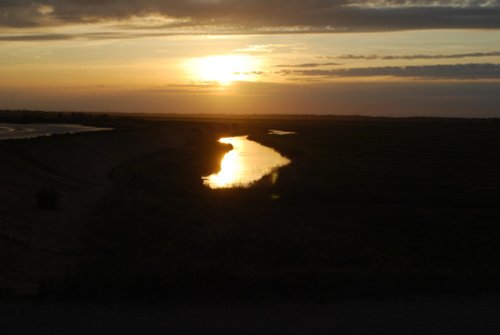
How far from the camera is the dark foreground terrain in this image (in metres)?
13.5

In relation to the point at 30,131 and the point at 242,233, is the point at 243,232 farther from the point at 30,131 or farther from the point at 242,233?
the point at 30,131

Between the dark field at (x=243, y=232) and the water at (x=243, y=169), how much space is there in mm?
1588

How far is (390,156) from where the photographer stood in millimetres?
66750

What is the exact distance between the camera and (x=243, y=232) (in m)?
23.2

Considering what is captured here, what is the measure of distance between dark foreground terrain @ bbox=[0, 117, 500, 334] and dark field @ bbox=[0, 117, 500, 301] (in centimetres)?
5

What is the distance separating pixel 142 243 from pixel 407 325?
13.6 m

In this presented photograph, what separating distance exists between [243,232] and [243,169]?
32.0 meters

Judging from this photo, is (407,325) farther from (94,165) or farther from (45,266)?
(94,165)

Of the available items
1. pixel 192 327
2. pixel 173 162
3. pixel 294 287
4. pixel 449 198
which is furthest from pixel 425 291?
pixel 173 162

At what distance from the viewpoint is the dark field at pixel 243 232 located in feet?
44.5

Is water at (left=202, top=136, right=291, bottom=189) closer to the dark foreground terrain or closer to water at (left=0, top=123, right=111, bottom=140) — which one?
the dark foreground terrain

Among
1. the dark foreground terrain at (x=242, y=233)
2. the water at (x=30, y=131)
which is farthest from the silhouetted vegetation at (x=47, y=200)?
the water at (x=30, y=131)

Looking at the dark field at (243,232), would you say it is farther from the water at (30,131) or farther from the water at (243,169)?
the water at (30,131)

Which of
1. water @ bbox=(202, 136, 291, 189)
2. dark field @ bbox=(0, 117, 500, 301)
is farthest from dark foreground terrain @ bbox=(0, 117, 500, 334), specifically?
water @ bbox=(202, 136, 291, 189)
